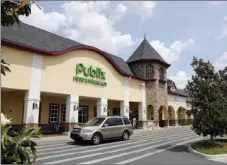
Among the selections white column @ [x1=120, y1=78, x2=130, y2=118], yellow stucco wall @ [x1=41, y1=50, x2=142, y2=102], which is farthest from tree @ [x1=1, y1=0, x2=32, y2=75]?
white column @ [x1=120, y1=78, x2=130, y2=118]

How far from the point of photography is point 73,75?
22.4 m

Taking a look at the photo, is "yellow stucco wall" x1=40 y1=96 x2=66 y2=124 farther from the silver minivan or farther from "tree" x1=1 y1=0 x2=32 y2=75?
"tree" x1=1 y1=0 x2=32 y2=75

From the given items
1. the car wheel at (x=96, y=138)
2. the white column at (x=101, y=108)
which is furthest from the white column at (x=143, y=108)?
the car wheel at (x=96, y=138)

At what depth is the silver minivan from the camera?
16.0 meters

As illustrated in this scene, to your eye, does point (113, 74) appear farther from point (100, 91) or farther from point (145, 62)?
point (145, 62)

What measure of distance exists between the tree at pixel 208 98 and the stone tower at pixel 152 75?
16.5 meters

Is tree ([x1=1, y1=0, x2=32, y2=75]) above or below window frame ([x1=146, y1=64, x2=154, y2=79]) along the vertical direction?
below

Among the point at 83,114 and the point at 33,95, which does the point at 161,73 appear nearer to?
the point at 83,114

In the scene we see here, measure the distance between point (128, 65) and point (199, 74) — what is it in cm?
1956

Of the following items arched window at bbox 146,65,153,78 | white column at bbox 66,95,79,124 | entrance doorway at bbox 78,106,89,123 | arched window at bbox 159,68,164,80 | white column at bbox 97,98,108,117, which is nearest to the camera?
white column at bbox 66,95,79,124

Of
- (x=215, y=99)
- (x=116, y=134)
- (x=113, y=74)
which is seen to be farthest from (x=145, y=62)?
(x=215, y=99)

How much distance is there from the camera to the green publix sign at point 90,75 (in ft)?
75.2

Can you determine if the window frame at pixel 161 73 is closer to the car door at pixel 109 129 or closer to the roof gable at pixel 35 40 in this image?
the roof gable at pixel 35 40

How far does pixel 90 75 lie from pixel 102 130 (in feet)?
28.1
